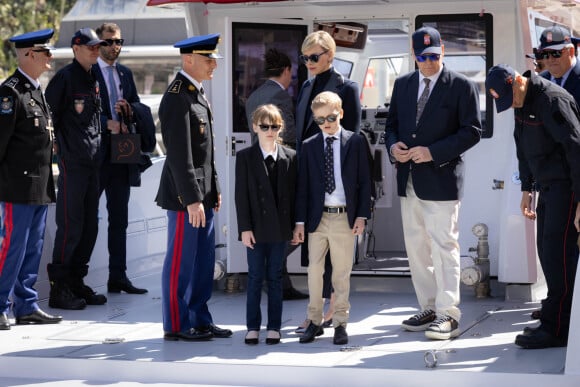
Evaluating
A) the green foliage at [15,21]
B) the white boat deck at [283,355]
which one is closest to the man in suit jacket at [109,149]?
the white boat deck at [283,355]

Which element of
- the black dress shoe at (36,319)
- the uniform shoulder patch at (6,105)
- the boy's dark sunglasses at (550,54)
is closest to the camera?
the boy's dark sunglasses at (550,54)

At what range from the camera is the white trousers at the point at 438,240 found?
23.9 ft

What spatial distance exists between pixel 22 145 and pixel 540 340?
367 cm

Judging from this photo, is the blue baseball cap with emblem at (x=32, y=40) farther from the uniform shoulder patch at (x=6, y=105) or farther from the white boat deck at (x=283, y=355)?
the white boat deck at (x=283, y=355)

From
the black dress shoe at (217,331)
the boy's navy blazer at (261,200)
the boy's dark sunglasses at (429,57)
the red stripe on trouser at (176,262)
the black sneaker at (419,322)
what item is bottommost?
the black dress shoe at (217,331)

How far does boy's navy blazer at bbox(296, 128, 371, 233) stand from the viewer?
716cm

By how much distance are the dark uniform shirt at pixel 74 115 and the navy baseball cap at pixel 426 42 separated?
2.79 meters

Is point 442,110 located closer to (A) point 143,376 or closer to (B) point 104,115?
(A) point 143,376

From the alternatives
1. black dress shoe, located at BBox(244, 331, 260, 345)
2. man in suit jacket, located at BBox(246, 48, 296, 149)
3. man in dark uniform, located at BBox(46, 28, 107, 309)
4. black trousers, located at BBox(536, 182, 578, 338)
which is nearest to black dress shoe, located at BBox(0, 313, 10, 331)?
man in dark uniform, located at BBox(46, 28, 107, 309)

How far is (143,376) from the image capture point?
6812mm

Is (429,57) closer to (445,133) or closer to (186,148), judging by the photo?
(445,133)

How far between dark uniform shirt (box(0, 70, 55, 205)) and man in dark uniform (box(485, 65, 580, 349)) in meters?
3.10

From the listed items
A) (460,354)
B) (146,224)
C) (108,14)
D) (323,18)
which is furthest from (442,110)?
(108,14)

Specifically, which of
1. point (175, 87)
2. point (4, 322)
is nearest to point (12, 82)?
point (175, 87)
